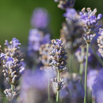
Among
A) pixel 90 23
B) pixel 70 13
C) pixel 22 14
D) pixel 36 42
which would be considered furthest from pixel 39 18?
pixel 22 14

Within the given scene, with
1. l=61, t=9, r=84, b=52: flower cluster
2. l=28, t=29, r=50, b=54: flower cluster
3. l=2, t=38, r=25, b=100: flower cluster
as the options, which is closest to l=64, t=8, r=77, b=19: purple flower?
l=61, t=9, r=84, b=52: flower cluster

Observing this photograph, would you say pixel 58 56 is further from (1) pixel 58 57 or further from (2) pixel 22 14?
(2) pixel 22 14

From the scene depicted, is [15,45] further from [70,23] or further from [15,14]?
[15,14]

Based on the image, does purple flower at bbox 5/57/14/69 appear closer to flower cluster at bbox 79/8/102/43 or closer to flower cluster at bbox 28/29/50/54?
flower cluster at bbox 79/8/102/43

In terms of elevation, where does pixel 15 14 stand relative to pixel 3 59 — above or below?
above

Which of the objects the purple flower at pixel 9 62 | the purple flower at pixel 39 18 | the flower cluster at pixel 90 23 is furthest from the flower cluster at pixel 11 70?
the purple flower at pixel 39 18

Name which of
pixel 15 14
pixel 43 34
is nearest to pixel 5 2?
pixel 15 14
